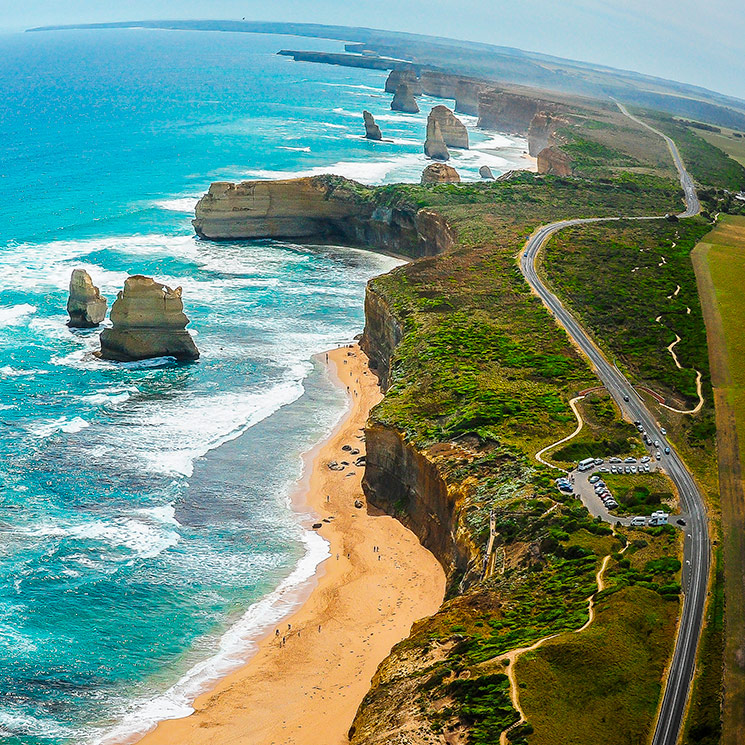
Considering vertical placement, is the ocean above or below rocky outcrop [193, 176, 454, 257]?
below

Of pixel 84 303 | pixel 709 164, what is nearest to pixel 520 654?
pixel 84 303

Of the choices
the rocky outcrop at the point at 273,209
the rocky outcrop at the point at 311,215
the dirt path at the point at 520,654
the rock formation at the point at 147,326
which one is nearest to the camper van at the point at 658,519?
the dirt path at the point at 520,654

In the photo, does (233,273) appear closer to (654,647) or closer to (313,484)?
(313,484)

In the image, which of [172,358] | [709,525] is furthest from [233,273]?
[709,525]

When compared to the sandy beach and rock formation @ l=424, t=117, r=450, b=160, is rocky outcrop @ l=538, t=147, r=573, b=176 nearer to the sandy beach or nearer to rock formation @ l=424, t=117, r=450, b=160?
rock formation @ l=424, t=117, r=450, b=160

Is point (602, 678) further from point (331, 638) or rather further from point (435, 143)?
point (435, 143)

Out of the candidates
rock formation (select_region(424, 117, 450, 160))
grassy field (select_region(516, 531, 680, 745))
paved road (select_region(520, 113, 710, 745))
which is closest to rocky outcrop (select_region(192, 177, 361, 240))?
paved road (select_region(520, 113, 710, 745))
